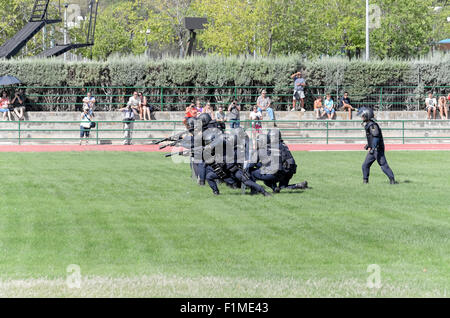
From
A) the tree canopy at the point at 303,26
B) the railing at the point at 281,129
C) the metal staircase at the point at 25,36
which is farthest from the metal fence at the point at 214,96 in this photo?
the tree canopy at the point at 303,26

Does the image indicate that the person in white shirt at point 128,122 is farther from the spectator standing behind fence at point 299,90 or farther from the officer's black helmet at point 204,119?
the officer's black helmet at point 204,119

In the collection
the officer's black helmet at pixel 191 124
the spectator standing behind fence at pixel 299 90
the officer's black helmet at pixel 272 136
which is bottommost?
the officer's black helmet at pixel 272 136

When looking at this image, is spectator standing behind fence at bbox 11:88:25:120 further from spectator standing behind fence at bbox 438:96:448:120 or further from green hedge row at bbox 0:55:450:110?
spectator standing behind fence at bbox 438:96:448:120

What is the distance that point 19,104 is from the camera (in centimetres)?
3644

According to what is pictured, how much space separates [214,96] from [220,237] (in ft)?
90.2

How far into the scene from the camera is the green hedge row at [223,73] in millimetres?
38750

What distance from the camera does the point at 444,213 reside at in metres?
13.8

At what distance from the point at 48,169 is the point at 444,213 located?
1261 cm

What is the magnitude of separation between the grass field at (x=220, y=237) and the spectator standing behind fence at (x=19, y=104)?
52.2ft

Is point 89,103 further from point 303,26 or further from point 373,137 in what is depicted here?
point 303,26

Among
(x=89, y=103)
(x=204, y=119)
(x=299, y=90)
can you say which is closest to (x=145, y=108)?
(x=89, y=103)

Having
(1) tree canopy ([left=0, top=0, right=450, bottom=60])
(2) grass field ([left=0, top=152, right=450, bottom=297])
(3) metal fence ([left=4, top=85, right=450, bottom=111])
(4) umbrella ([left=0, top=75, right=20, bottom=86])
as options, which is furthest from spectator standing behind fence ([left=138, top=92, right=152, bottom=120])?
(1) tree canopy ([left=0, top=0, right=450, bottom=60])
